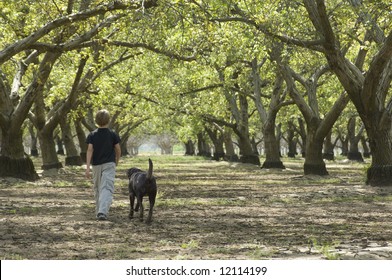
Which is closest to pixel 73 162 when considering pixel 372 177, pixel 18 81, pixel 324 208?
pixel 18 81

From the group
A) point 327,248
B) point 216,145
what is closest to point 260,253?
point 327,248

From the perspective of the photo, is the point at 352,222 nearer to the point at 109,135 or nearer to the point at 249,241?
the point at 249,241

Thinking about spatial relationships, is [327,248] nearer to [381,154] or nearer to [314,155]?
[381,154]

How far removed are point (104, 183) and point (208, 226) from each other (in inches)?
75.5

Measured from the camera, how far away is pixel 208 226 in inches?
430

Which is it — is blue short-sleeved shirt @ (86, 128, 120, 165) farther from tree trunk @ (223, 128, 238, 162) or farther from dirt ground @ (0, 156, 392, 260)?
tree trunk @ (223, 128, 238, 162)

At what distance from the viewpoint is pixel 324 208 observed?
14.1 meters

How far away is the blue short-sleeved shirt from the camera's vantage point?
11.3 meters

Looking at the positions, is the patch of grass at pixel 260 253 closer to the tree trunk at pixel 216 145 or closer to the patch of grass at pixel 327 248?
the patch of grass at pixel 327 248

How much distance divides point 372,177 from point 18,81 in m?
12.1

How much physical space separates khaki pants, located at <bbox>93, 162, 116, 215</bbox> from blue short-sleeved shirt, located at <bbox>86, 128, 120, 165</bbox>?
4.0 inches

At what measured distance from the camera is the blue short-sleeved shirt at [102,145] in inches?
443

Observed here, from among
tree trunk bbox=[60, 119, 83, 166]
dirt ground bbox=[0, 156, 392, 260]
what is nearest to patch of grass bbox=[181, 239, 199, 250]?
dirt ground bbox=[0, 156, 392, 260]

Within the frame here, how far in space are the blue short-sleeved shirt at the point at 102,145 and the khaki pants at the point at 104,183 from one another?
0.34ft
